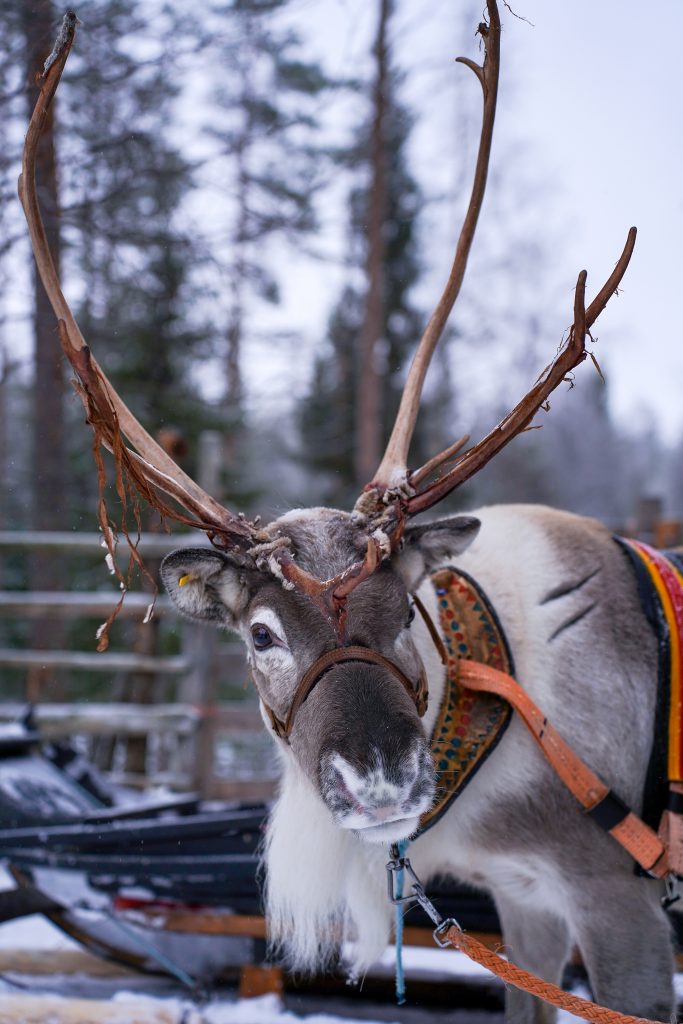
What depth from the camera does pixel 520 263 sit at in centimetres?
1455

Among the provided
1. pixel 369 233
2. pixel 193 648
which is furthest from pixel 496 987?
Answer: pixel 369 233

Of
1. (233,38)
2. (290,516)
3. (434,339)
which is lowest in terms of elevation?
(290,516)

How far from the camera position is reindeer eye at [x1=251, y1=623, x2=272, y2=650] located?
2059 millimetres

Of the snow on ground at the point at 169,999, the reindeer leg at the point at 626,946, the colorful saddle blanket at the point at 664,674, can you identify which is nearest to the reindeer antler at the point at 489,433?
the colorful saddle blanket at the point at 664,674

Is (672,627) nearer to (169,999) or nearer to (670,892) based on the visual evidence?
(670,892)

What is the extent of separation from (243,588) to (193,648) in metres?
3.96

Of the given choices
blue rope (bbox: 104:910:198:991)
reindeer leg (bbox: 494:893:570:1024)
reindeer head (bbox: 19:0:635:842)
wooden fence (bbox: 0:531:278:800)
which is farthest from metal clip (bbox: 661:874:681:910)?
wooden fence (bbox: 0:531:278:800)

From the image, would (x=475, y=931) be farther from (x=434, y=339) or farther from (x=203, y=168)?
(x=203, y=168)

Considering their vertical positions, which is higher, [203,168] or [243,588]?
[203,168]

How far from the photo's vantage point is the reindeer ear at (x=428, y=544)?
2.13m

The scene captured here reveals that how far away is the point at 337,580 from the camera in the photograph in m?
1.92

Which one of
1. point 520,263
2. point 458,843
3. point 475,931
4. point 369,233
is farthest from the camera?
point 520,263

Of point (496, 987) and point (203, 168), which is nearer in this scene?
point (496, 987)

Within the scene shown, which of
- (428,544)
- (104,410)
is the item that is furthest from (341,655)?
(104,410)
